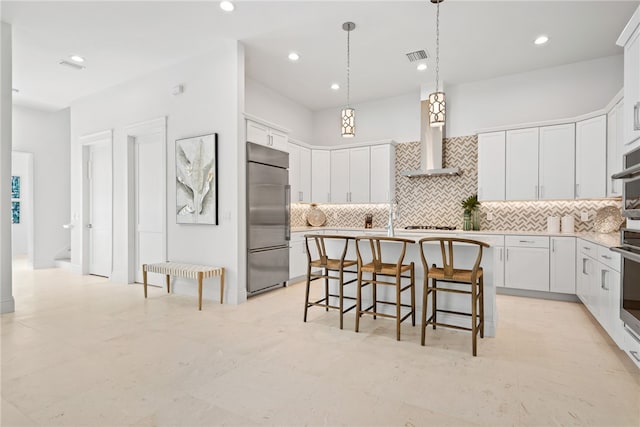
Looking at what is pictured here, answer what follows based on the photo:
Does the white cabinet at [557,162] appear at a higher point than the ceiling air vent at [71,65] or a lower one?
lower

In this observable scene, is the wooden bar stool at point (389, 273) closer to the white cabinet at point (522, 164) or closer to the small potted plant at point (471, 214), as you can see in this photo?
the small potted plant at point (471, 214)

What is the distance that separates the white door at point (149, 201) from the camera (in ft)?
17.6

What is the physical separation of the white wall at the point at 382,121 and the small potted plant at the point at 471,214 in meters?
1.53

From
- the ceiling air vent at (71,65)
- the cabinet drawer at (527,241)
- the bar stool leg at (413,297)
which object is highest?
the ceiling air vent at (71,65)

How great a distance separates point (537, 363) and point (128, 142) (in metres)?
6.16

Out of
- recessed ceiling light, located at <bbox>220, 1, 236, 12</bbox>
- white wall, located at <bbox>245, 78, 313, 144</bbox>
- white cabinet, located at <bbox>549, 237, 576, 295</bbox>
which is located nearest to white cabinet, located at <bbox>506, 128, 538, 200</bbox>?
white cabinet, located at <bbox>549, 237, 576, 295</bbox>

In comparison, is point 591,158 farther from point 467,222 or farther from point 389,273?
point 389,273

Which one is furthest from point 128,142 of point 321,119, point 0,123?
point 321,119

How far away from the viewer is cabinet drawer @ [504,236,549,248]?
467 centimetres

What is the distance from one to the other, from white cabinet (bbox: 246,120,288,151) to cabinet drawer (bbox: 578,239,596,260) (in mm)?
4168

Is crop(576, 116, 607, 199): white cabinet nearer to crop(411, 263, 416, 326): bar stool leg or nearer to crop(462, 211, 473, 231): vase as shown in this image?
crop(462, 211, 473, 231): vase

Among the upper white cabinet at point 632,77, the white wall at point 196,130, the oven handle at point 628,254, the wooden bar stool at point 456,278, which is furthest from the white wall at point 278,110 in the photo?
the oven handle at point 628,254

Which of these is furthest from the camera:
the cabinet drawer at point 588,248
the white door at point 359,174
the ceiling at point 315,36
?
the white door at point 359,174

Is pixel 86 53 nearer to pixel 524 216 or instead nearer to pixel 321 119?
pixel 321 119
